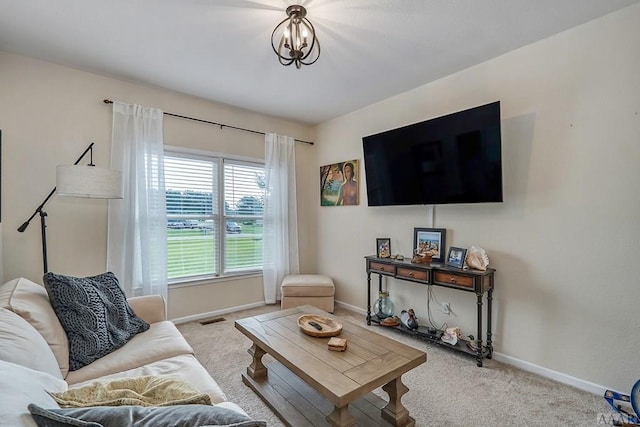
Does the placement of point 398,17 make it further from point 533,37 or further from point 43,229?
point 43,229

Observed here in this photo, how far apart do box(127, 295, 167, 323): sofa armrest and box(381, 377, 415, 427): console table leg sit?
1709 mm

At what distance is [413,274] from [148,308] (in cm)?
225

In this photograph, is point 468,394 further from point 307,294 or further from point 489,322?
point 307,294

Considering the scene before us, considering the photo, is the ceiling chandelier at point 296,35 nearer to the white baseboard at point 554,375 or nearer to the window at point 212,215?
the window at point 212,215

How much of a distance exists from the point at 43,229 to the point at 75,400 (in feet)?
6.87

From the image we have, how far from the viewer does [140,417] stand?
76 cm

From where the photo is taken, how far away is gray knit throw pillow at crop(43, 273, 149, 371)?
5.16ft

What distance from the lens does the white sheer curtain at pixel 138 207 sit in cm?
288

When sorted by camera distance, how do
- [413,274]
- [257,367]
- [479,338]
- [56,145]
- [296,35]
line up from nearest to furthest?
[296,35] → [257,367] → [479,338] → [56,145] → [413,274]

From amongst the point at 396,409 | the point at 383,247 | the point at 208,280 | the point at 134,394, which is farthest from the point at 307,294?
the point at 134,394

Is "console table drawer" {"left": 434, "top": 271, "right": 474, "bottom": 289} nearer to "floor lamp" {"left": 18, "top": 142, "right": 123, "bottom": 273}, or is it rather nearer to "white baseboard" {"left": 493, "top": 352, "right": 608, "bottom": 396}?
"white baseboard" {"left": 493, "top": 352, "right": 608, "bottom": 396}

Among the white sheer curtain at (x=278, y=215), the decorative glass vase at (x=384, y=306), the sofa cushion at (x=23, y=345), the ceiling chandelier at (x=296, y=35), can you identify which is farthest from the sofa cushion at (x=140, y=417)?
the white sheer curtain at (x=278, y=215)

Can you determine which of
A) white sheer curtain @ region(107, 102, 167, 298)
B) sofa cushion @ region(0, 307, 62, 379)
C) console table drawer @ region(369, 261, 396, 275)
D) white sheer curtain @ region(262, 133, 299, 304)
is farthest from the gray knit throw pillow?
console table drawer @ region(369, 261, 396, 275)

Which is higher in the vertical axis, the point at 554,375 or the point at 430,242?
the point at 430,242
